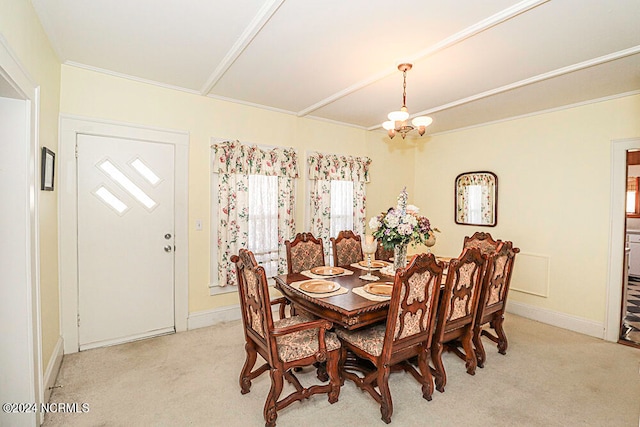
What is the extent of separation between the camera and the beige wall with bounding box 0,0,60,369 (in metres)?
1.67

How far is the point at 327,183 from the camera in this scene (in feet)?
14.2

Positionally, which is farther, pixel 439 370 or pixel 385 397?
pixel 439 370

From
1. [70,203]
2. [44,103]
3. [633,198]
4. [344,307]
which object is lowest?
[344,307]

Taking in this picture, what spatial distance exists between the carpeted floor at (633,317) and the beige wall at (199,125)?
3.72 metres

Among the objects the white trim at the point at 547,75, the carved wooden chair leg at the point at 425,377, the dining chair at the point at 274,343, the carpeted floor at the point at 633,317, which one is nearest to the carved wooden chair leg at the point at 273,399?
the dining chair at the point at 274,343

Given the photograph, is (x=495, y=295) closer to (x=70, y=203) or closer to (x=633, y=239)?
(x=70, y=203)

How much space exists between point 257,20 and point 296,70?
2.61ft

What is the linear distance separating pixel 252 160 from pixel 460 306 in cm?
266

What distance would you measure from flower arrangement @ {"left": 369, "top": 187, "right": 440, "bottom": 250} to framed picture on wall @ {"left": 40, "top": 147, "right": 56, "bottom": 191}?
2.48m

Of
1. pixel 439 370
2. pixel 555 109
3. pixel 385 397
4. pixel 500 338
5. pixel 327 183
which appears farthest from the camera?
pixel 327 183

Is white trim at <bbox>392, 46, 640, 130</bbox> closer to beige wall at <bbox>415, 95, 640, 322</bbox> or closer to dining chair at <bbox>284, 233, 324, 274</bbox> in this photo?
beige wall at <bbox>415, 95, 640, 322</bbox>

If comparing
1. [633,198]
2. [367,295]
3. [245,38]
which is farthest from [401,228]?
[633,198]

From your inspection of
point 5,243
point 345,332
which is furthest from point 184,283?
point 345,332

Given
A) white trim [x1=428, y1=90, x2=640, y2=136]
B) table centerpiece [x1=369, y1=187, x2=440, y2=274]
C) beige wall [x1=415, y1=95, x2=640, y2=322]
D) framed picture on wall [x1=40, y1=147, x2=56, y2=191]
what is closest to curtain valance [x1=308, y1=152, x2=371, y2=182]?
white trim [x1=428, y1=90, x2=640, y2=136]
